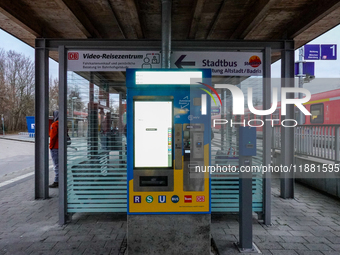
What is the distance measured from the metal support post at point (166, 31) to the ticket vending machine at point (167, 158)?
3.68 feet

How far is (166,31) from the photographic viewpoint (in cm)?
362

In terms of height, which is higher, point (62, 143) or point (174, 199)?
point (62, 143)

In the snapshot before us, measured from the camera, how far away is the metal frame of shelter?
12.2ft

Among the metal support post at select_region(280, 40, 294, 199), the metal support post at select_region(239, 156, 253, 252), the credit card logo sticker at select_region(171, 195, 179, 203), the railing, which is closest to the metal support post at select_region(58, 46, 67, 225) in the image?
the credit card logo sticker at select_region(171, 195, 179, 203)

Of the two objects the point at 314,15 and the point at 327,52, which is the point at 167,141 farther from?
the point at 327,52

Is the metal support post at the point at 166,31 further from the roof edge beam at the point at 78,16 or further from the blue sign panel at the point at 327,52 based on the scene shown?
the blue sign panel at the point at 327,52

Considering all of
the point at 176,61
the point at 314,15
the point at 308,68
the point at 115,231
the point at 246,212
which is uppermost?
the point at 314,15

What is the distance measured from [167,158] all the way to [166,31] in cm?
201

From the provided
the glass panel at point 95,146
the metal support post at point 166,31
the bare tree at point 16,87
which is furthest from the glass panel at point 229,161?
the bare tree at point 16,87

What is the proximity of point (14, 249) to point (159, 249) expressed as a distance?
181cm

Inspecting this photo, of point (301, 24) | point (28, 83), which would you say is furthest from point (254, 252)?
point (28, 83)

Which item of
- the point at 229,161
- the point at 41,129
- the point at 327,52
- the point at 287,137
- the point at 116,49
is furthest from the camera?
the point at 327,52

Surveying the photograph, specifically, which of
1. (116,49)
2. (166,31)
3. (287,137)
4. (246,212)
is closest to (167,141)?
(246,212)

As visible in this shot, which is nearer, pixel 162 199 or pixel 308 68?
pixel 162 199
